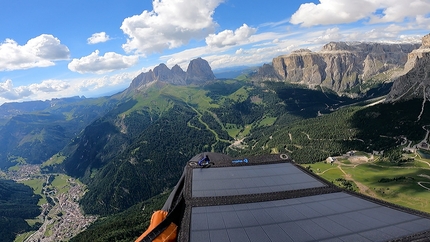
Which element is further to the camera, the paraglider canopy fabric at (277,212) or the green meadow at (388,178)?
the green meadow at (388,178)

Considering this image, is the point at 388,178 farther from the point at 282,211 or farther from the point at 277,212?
the point at 277,212

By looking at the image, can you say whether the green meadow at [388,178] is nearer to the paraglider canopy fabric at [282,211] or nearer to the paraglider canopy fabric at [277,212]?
the paraglider canopy fabric at [277,212]

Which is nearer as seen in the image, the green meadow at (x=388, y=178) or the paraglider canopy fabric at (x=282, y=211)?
the paraglider canopy fabric at (x=282, y=211)

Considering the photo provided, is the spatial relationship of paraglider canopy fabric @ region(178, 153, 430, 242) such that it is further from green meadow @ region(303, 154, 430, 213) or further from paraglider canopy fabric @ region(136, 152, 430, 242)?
green meadow @ region(303, 154, 430, 213)

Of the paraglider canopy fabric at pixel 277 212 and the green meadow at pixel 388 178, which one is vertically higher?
the paraglider canopy fabric at pixel 277 212

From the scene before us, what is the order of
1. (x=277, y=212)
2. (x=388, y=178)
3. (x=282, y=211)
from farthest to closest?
(x=388, y=178), (x=282, y=211), (x=277, y=212)

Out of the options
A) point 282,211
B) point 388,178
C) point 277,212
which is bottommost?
point 388,178

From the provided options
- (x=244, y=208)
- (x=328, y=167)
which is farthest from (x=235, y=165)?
(x=328, y=167)

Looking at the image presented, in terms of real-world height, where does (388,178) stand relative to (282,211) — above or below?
below

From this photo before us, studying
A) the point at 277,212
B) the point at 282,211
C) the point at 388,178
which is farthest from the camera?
the point at 388,178

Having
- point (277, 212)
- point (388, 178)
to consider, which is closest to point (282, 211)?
point (277, 212)

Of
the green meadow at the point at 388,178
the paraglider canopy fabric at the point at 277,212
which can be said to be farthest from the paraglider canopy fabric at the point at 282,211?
the green meadow at the point at 388,178
